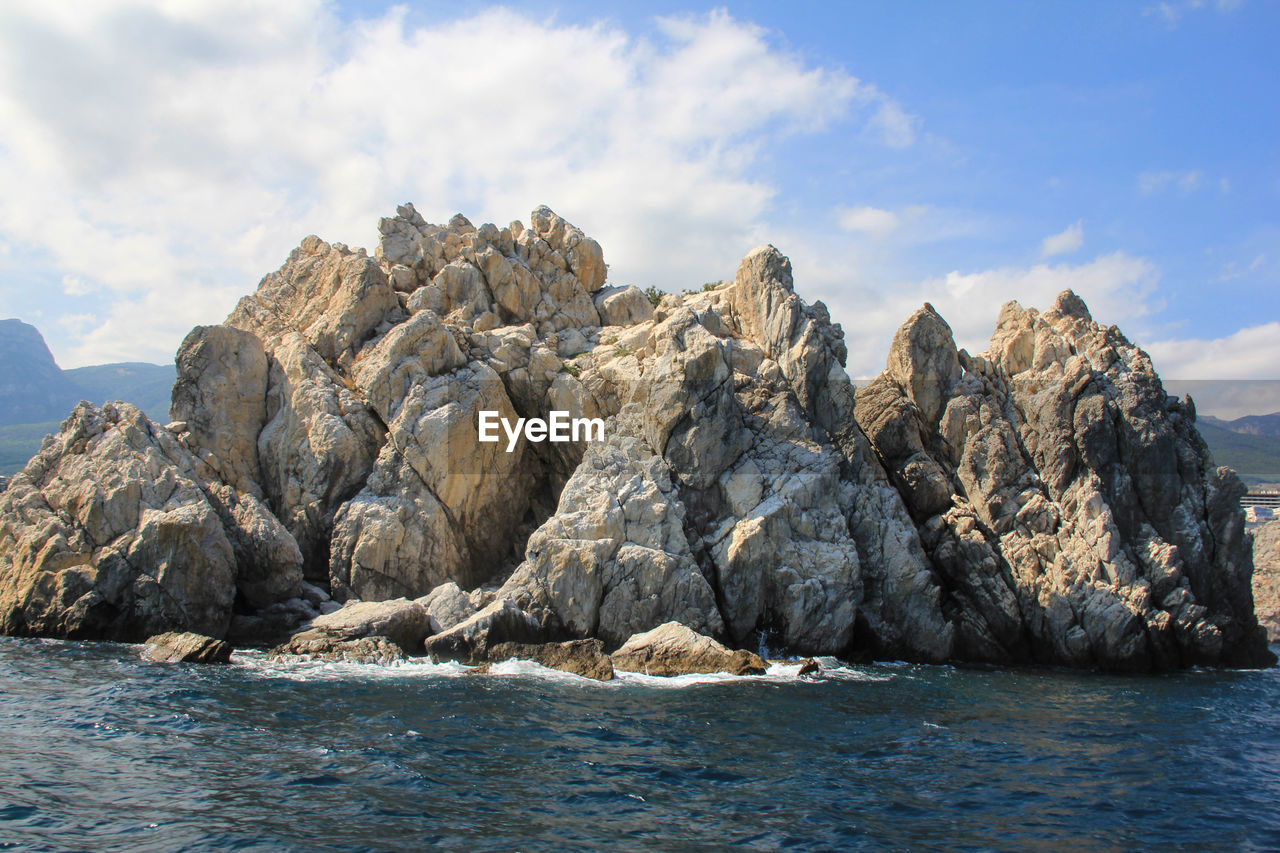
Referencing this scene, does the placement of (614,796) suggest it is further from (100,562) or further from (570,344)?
(570,344)

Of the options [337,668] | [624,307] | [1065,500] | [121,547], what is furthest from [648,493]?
[121,547]

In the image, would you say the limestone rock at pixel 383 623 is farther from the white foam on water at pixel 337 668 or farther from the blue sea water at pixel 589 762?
the blue sea water at pixel 589 762

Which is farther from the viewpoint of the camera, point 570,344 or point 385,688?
point 570,344

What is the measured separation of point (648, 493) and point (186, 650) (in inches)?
720

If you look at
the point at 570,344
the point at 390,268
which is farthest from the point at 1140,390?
the point at 390,268

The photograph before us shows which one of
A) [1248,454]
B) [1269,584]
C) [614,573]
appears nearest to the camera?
[614,573]

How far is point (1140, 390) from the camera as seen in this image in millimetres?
41625

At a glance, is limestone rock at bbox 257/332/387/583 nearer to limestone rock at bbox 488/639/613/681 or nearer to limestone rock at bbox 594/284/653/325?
limestone rock at bbox 488/639/613/681

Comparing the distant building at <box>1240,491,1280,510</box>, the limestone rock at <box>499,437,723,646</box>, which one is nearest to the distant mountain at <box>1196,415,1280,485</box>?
the distant building at <box>1240,491,1280,510</box>

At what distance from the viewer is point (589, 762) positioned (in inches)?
763

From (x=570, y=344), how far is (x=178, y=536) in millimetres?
22422

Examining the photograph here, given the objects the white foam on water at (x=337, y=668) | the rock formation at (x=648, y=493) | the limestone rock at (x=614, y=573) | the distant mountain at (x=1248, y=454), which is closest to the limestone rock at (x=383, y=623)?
the rock formation at (x=648, y=493)

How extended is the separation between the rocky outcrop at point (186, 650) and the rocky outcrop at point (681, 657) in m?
13.9

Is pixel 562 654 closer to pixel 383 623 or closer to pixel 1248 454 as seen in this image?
pixel 383 623
